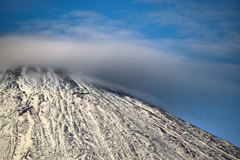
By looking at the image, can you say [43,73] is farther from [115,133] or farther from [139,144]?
[139,144]

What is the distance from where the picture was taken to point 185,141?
24375 mm

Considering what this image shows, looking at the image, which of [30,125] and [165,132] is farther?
[165,132]

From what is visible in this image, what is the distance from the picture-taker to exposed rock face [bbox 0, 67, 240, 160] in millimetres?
19500

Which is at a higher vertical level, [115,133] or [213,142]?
[213,142]

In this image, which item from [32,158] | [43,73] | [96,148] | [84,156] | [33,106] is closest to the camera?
[32,158]

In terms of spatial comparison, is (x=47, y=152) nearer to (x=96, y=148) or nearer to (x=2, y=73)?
(x=96, y=148)

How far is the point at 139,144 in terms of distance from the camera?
72.5ft

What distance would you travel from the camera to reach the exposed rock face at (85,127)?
19500 mm

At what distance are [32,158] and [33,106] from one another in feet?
23.4

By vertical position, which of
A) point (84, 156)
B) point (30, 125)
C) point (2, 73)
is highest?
point (2, 73)

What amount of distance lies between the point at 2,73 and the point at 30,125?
37.9ft

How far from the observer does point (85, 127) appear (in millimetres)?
22781

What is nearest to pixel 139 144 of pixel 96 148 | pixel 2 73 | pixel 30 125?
pixel 96 148

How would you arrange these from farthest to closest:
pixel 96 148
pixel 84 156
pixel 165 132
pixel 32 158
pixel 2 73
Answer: pixel 2 73 → pixel 165 132 → pixel 96 148 → pixel 84 156 → pixel 32 158
